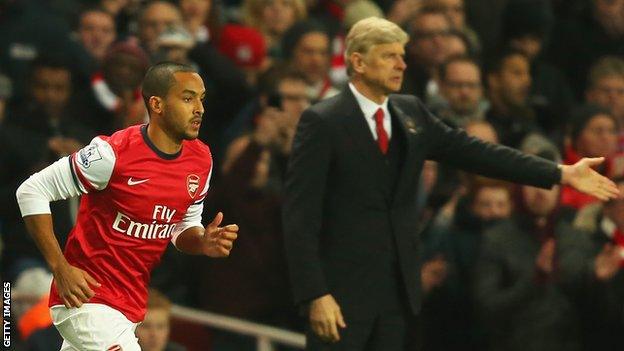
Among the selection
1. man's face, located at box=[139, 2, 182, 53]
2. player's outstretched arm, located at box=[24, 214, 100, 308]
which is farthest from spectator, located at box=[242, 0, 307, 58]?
player's outstretched arm, located at box=[24, 214, 100, 308]

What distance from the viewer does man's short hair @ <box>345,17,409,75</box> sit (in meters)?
6.49

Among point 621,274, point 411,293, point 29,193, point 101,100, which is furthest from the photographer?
point 101,100

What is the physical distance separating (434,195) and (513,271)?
95 cm

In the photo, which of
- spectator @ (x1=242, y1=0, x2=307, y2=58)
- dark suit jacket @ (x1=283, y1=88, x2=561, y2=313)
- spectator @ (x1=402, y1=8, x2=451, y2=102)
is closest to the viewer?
dark suit jacket @ (x1=283, y1=88, x2=561, y2=313)

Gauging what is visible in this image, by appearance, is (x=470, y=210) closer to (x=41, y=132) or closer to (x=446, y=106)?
(x=446, y=106)

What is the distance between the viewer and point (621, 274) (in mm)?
7582

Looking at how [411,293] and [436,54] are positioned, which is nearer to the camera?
[411,293]

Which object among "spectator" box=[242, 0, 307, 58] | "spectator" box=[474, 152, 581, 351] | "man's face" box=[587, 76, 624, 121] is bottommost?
"spectator" box=[474, 152, 581, 351]

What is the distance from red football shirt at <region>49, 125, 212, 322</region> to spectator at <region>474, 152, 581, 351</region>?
2682 mm

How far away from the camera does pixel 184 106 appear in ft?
17.3

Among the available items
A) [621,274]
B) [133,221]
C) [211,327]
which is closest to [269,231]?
[211,327]

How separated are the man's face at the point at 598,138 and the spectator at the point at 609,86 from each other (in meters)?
0.71

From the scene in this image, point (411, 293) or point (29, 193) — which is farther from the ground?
point (29, 193)

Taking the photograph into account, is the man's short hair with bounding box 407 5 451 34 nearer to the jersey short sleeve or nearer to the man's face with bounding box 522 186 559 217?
the man's face with bounding box 522 186 559 217
